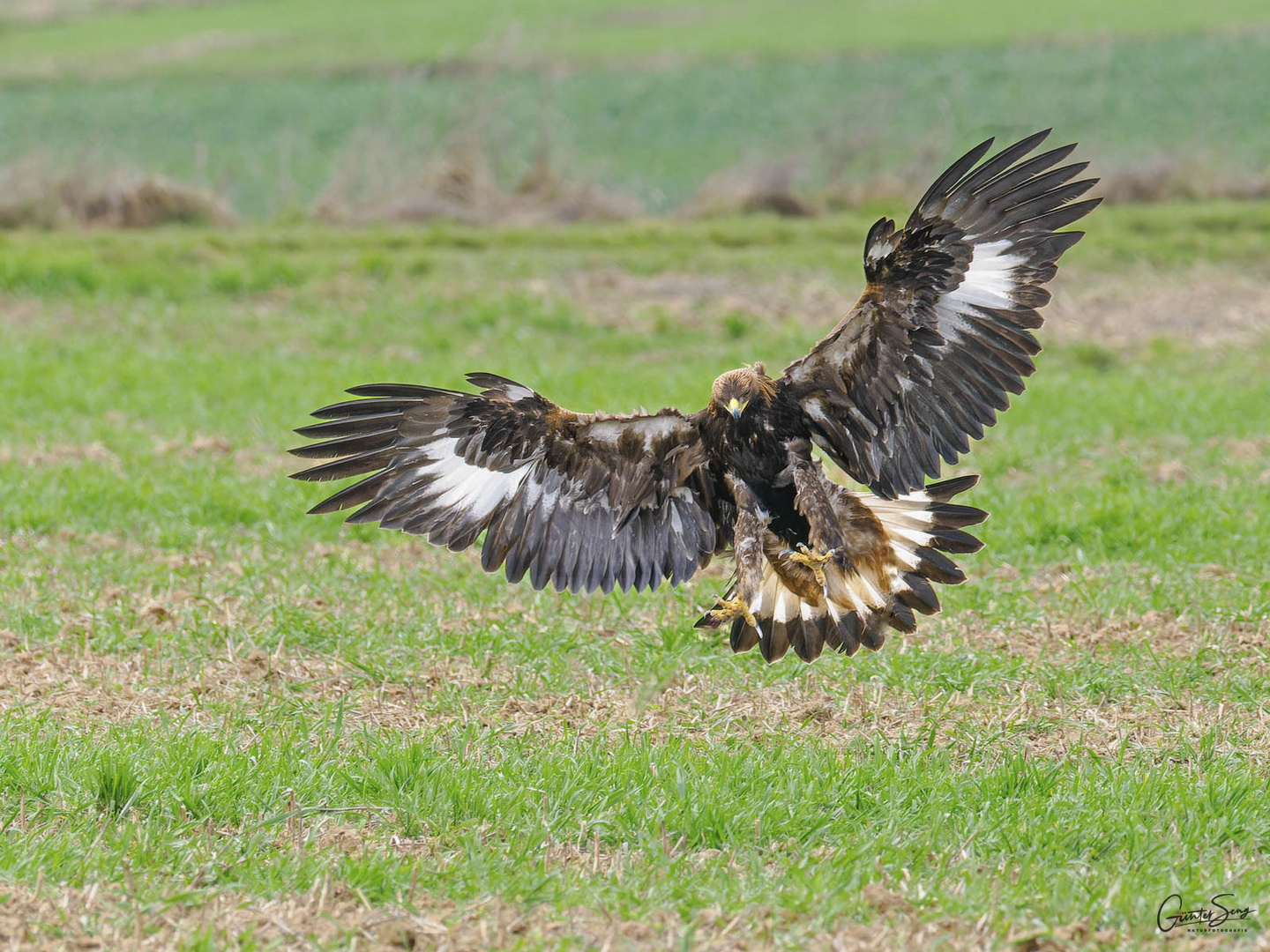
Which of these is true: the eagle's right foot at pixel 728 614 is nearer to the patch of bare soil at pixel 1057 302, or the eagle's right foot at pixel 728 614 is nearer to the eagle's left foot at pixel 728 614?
the eagle's left foot at pixel 728 614

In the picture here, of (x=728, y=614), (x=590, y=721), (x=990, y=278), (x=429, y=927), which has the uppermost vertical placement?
(x=990, y=278)

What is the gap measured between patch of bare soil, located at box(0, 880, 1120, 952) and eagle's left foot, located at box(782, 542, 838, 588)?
1.36m

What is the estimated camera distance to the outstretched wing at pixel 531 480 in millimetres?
4930

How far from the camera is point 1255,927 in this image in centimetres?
342

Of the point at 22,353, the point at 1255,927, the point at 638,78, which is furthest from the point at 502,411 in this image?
the point at 638,78

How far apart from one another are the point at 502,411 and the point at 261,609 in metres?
1.81

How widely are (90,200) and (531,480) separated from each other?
50.5ft

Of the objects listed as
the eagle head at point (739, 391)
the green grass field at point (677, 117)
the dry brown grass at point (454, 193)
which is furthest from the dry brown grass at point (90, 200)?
the eagle head at point (739, 391)

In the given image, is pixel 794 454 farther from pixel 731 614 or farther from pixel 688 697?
pixel 688 697

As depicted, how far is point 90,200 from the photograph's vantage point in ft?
60.0

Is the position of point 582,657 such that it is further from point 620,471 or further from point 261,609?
point 261,609

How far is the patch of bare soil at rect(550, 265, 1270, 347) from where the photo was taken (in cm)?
1308

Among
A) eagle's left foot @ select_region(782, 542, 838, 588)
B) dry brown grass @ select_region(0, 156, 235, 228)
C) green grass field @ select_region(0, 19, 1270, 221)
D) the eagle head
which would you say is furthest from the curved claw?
dry brown grass @ select_region(0, 156, 235, 228)

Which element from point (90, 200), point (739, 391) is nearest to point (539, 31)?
point (90, 200)
